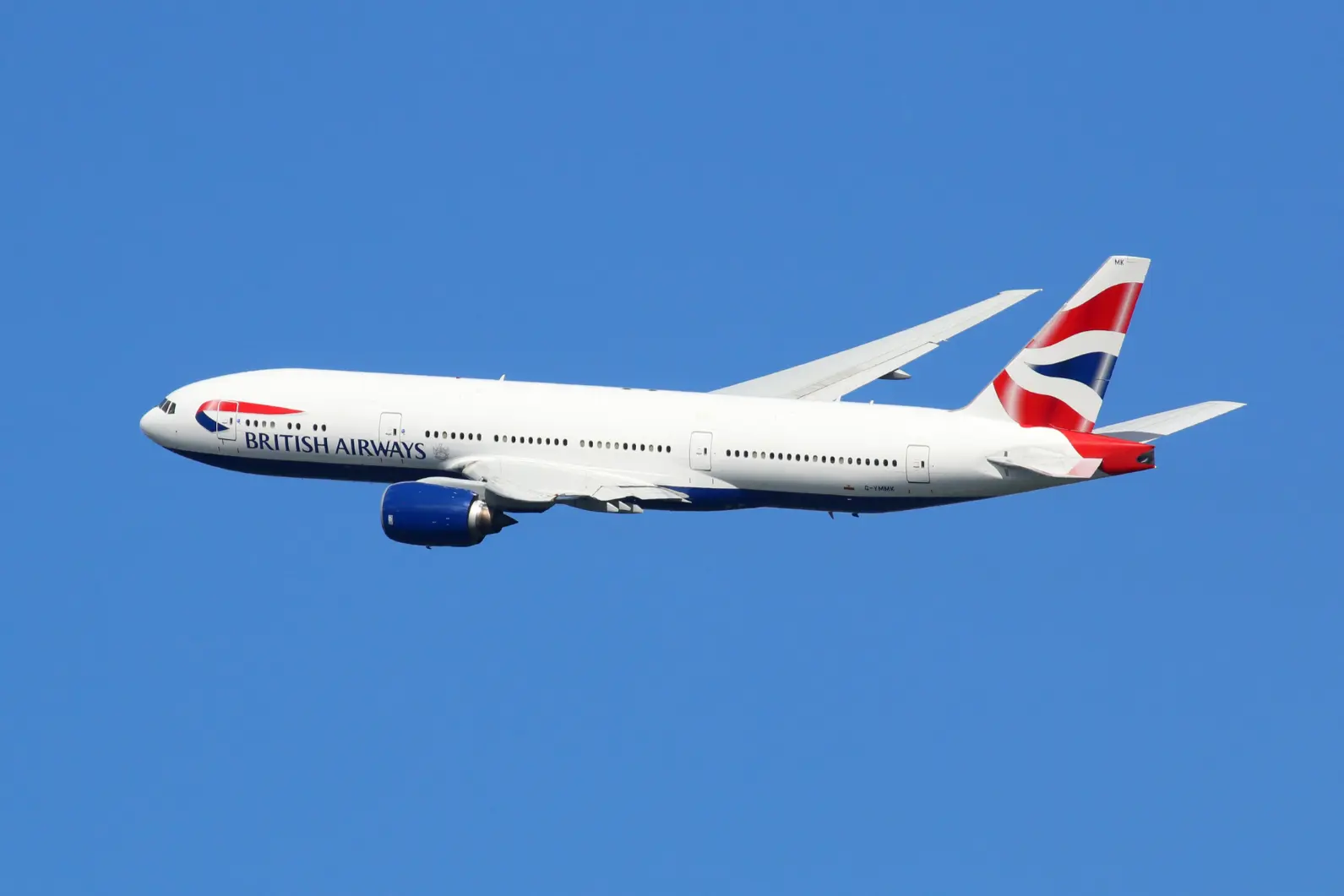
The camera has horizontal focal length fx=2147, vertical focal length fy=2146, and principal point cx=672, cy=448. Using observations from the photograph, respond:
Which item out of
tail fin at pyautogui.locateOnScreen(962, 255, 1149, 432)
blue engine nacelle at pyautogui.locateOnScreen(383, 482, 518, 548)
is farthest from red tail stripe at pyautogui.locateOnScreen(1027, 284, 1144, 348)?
blue engine nacelle at pyautogui.locateOnScreen(383, 482, 518, 548)

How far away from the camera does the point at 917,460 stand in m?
63.1

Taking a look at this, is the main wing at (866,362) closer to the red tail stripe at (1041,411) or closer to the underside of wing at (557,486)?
the underside of wing at (557,486)

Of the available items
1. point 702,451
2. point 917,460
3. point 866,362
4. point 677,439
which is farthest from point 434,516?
point 866,362

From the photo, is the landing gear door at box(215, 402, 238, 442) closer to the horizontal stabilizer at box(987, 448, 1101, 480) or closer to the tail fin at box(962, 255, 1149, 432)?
the horizontal stabilizer at box(987, 448, 1101, 480)

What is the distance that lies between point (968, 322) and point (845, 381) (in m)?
5.12

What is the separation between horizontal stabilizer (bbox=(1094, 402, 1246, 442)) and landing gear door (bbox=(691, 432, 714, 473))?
37.5 feet

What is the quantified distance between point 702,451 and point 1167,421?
1368cm

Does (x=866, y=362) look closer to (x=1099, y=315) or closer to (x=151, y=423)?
(x=1099, y=315)

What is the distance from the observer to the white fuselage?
63250 mm

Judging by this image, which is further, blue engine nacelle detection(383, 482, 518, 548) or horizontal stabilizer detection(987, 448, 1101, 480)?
blue engine nacelle detection(383, 482, 518, 548)

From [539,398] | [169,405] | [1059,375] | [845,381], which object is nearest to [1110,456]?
[1059,375]

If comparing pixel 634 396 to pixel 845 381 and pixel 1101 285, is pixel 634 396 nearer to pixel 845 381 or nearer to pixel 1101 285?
pixel 845 381

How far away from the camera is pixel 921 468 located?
63.1 meters

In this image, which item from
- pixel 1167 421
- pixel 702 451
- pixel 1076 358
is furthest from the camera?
pixel 702 451
